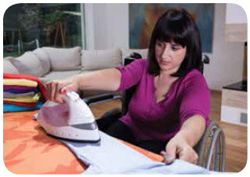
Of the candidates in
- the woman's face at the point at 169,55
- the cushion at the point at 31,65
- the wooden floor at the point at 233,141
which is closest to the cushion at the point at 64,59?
the cushion at the point at 31,65

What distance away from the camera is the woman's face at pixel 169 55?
2.62 ft

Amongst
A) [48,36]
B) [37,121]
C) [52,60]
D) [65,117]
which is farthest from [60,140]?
[48,36]

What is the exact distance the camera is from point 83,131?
0.64 meters

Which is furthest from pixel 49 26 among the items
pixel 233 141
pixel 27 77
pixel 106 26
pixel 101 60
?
pixel 27 77

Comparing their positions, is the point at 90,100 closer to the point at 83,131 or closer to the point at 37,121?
the point at 37,121

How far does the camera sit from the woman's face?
0.80 metres

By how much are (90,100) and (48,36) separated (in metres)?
2.87

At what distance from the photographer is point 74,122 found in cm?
65

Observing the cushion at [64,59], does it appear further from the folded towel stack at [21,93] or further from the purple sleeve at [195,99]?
the purple sleeve at [195,99]

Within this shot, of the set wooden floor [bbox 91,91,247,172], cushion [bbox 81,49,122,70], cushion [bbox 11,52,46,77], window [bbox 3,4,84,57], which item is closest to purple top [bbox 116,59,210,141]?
wooden floor [bbox 91,91,247,172]

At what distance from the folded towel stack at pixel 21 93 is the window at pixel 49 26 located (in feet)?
7.78

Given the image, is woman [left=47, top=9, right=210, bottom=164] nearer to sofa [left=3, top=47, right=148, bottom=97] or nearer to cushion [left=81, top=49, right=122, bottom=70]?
sofa [left=3, top=47, right=148, bottom=97]

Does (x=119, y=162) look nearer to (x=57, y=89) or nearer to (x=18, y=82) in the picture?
(x=57, y=89)

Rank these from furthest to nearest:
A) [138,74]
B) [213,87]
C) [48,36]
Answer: [48,36]
[213,87]
[138,74]
